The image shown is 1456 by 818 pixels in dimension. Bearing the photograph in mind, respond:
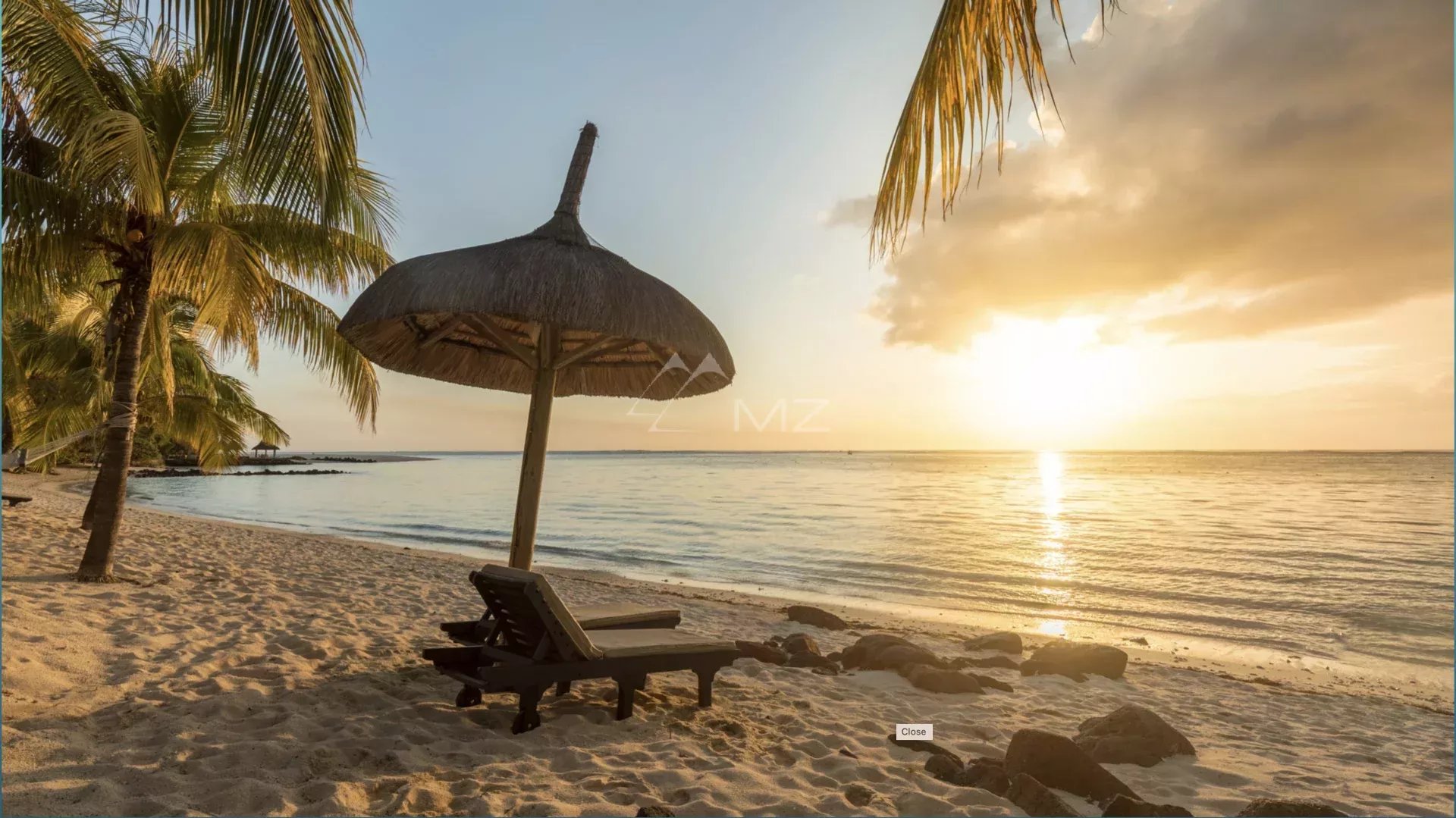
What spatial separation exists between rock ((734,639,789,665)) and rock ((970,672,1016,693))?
5.18ft

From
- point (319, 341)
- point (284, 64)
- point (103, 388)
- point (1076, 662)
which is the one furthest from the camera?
point (103, 388)

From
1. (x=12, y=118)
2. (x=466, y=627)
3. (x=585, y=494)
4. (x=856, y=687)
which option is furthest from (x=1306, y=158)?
(x=585, y=494)

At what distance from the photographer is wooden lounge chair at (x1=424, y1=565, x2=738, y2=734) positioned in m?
3.95

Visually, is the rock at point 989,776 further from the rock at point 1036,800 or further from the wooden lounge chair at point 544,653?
the wooden lounge chair at point 544,653

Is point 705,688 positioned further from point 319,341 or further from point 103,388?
point 103,388

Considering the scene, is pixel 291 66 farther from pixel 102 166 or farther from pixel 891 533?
pixel 891 533

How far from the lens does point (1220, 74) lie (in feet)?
12.8

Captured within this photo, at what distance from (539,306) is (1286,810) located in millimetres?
4405

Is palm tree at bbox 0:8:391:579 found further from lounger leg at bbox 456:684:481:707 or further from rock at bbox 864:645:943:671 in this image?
rock at bbox 864:645:943:671

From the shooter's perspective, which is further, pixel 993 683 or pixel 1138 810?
pixel 993 683

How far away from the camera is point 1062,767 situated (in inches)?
155

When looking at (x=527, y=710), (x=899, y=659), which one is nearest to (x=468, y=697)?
(x=527, y=710)

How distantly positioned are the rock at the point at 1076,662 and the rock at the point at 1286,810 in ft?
10.7

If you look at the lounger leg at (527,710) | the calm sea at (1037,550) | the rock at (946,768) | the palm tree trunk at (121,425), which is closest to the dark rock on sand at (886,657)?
the rock at (946,768)
